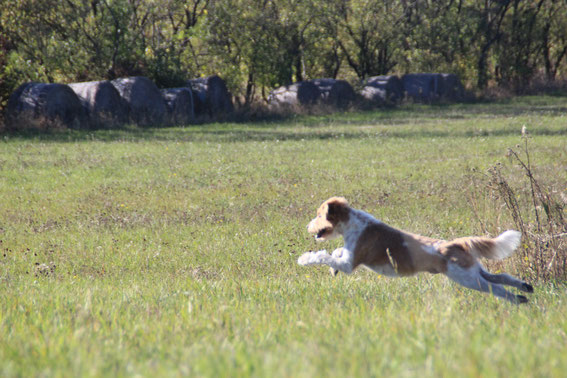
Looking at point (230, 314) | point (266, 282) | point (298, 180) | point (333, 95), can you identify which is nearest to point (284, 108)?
point (333, 95)

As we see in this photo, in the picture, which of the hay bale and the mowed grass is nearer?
the mowed grass

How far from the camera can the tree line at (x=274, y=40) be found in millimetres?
29438

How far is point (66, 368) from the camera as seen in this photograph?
279cm

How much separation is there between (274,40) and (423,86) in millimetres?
10856

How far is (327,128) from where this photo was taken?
1019 inches

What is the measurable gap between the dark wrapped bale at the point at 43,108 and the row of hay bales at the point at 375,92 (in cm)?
1235

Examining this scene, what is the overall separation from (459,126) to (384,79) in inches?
562

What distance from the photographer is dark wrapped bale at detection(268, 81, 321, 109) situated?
34.2 m

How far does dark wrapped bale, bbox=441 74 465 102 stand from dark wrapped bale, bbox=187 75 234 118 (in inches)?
623

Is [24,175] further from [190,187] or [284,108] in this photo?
[284,108]

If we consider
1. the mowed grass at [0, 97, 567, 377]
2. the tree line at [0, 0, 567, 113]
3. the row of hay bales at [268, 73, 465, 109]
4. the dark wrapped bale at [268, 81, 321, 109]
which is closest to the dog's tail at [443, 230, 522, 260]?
the mowed grass at [0, 97, 567, 377]

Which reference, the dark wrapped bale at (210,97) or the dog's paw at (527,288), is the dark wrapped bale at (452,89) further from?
the dog's paw at (527,288)

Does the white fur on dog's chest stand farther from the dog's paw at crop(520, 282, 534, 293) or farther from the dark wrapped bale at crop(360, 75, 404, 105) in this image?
the dark wrapped bale at crop(360, 75, 404, 105)

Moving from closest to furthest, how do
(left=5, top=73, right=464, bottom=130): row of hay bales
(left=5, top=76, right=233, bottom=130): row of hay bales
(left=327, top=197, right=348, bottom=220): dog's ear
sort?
1. (left=327, top=197, right=348, bottom=220): dog's ear
2. (left=5, top=76, right=233, bottom=130): row of hay bales
3. (left=5, top=73, right=464, bottom=130): row of hay bales
